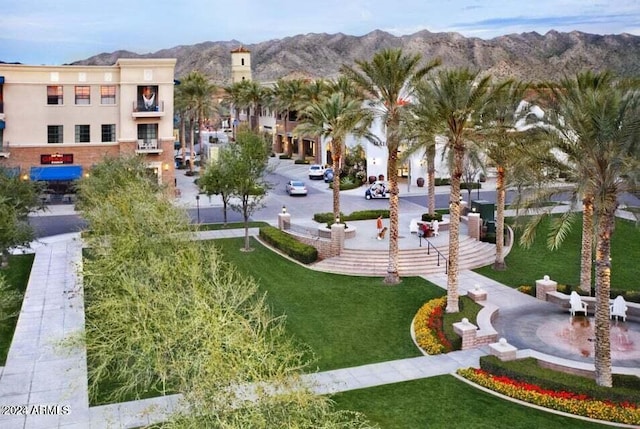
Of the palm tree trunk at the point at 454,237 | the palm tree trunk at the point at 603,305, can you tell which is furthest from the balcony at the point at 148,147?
the palm tree trunk at the point at 603,305

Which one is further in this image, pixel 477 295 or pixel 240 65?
pixel 240 65

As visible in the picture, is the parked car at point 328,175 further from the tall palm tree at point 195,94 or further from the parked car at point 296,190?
the tall palm tree at point 195,94

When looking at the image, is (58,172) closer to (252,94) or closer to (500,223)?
(500,223)

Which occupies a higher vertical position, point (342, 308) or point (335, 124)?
point (335, 124)

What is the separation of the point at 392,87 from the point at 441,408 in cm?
1613

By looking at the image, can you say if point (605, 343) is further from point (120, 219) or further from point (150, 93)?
point (150, 93)

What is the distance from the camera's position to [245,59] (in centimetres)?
15100

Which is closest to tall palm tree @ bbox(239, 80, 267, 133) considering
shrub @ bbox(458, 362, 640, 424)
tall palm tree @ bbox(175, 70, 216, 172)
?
tall palm tree @ bbox(175, 70, 216, 172)

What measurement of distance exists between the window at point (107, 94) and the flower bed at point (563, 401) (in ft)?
148

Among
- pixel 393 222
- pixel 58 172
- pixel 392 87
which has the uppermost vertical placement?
pixel 392 87

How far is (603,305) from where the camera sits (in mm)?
18609

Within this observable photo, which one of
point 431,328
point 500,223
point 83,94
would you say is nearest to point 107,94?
point 83,94

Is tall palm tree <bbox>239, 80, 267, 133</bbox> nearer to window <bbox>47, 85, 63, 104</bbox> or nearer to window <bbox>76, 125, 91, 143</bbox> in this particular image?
window <bbox>76, 125, 91, 143</bbox>

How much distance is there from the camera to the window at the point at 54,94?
53781 millimetres
